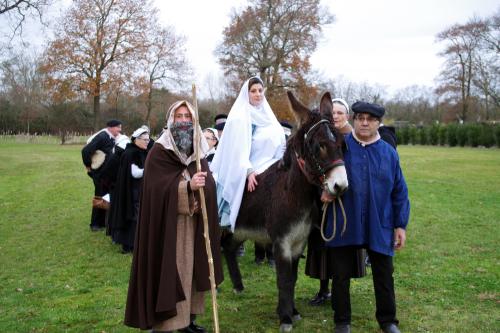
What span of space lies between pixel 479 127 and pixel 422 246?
37001mm

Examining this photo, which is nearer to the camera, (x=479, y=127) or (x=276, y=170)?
(x=276, y=170)

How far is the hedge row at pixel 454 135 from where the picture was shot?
4077 cm

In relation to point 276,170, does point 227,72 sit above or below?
above

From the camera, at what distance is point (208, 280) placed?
4480 millimetres

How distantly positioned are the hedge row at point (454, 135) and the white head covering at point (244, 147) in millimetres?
39501

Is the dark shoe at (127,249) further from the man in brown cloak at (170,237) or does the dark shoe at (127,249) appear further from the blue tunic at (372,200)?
the blue tunic at (372,200)

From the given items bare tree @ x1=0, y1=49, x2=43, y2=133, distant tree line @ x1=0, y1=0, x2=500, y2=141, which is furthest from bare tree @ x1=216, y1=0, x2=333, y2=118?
bare tree @ x1=0, y1=49, x2=43, y2=133

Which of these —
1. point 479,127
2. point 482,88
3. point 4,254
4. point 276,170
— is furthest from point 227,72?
point 276,170

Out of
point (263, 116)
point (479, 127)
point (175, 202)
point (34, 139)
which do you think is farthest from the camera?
point (34, 139)

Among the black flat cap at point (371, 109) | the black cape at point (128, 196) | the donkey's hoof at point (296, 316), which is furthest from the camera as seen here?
the black cape at point (128, 196)

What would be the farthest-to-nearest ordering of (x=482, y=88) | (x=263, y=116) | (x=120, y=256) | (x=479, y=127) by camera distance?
(x=482, y=88) → (x=479, y=127) → (x=120, y=256) → (x=263, y=116)

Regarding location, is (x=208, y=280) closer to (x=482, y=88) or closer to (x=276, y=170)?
(x=276, y=170)

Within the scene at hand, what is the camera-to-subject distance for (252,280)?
6.93 m

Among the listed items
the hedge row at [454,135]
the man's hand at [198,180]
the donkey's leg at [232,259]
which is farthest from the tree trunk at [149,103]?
the man's hand at [198,180]
